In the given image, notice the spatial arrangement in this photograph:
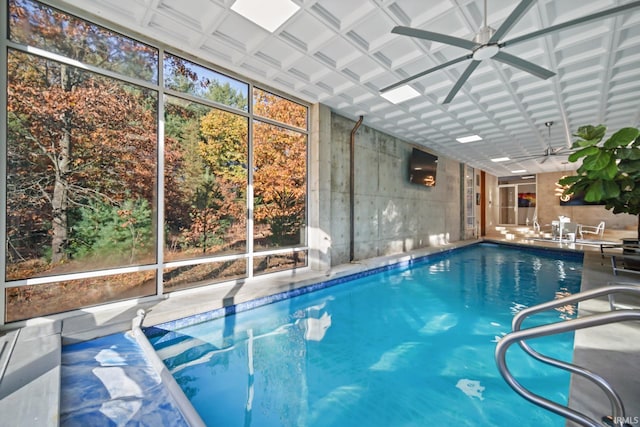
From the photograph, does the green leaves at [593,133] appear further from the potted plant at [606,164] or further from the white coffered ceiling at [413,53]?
the white coffered ceiling at [413,53]

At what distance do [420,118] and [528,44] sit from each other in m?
3.00

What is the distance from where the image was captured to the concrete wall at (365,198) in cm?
574

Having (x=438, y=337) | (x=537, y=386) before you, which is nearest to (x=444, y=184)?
(x=438, y=337)

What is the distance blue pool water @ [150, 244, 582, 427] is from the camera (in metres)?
2.10

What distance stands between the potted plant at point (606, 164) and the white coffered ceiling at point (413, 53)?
1.32 metres

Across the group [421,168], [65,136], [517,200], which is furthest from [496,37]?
[517,200]

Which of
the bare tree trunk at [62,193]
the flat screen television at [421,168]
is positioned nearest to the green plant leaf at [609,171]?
the flat screen television at [421,168]

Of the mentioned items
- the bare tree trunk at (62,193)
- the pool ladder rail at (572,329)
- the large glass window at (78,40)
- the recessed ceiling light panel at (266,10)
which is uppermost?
the recessed ceiling light panel at (266,10)

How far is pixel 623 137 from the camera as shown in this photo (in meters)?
2.98

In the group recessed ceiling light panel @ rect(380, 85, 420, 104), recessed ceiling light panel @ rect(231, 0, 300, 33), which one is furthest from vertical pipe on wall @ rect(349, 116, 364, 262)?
recessed ceiling light panel @ rect(231, 0, 300, 33)

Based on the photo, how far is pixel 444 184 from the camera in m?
10.6

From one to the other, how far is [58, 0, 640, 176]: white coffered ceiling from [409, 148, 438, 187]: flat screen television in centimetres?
190

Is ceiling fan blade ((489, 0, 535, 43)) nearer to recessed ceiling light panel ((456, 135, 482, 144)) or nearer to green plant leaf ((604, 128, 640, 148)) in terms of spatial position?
green plant leaf ((604, 128, 640, 148))

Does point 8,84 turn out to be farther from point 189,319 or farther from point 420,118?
point 420,118
